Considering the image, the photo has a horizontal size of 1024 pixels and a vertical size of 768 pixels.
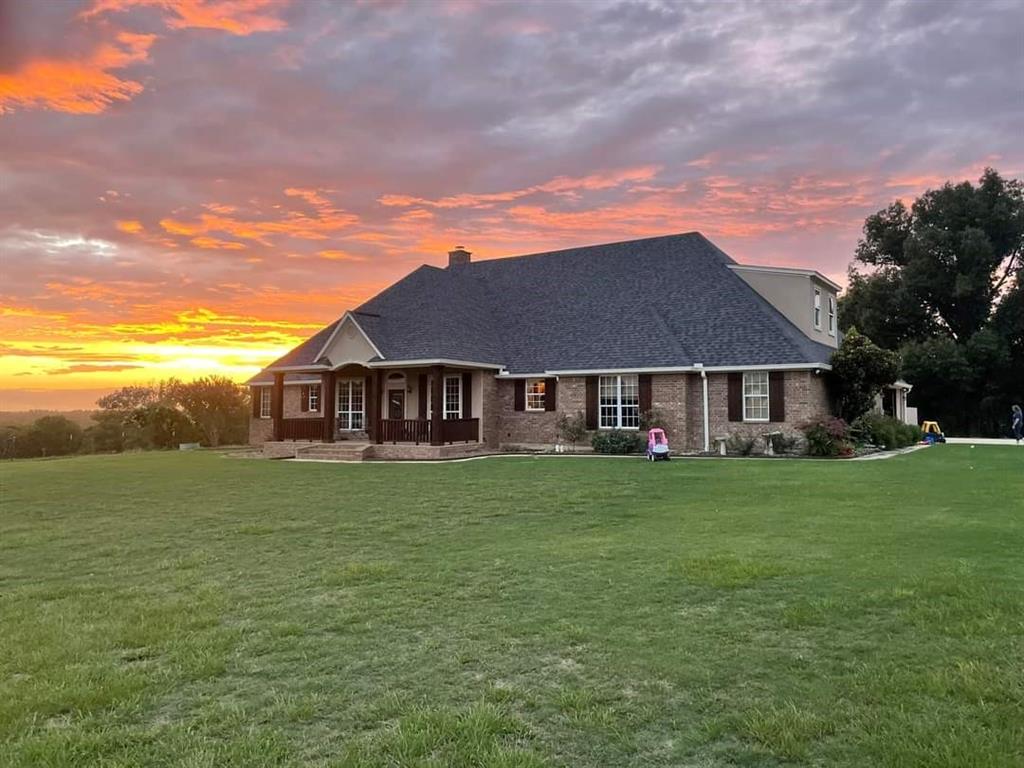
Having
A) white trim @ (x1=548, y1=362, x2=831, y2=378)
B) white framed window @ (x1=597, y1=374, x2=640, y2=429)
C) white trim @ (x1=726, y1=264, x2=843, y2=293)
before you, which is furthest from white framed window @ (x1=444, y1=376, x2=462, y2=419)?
white trim @ (x1=726, y1=264, x2=843, y2=293)

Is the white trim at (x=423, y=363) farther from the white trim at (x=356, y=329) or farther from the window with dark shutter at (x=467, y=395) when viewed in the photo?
the window with dark shutter at (x=467, y=395)

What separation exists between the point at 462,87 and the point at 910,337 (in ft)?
125

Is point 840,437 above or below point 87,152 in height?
below

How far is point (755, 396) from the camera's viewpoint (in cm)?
2211

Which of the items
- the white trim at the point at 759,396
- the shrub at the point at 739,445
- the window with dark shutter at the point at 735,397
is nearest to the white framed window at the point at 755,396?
the white trim at the point at 759,396

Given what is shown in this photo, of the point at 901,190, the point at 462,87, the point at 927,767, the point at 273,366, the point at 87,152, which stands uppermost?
the point at 901,190

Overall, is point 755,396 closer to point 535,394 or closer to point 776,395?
point 776,395

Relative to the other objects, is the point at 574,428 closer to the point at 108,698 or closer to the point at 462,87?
the point at 462,87

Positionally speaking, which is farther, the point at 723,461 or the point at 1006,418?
the point at 1006,418

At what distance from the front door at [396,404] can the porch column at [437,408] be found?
2661mm

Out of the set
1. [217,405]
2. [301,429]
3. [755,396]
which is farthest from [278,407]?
[755,396]

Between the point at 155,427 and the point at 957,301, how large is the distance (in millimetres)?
48334

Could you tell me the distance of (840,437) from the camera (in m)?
20.3

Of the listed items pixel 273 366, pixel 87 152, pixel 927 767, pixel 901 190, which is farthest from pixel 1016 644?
pixel 901 190
